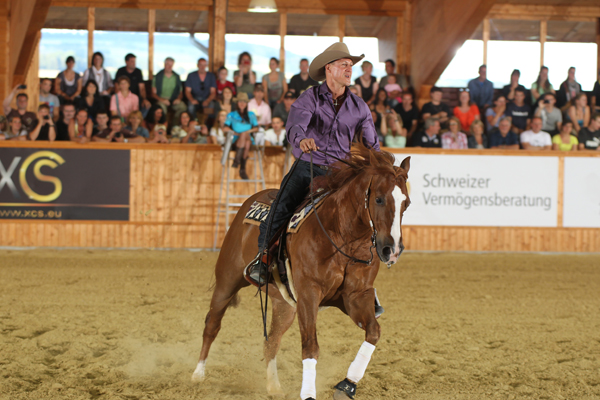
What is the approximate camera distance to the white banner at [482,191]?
11391mm

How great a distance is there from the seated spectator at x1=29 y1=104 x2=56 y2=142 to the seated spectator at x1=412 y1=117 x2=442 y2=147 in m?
6.72

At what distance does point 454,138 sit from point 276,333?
7957 millimetres

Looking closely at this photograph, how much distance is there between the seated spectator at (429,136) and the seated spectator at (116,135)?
203 inches

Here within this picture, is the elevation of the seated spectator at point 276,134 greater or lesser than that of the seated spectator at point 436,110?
lesser

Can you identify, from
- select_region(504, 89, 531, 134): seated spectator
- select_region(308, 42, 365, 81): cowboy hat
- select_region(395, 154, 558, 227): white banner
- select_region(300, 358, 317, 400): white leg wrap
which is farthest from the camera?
select_region(504, 89, 531, 134): seated spectator

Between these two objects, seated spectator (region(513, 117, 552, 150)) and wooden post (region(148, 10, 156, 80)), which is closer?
seated spectator (region(513, 117, 552, 150))

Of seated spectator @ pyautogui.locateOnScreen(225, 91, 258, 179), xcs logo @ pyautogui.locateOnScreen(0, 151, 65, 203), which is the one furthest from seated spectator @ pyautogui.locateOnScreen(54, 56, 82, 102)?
seated spectator @ pyautogui.locateOnScreen(225, 91, 258, 179)

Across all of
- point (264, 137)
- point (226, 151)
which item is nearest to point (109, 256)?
point (226, 151)

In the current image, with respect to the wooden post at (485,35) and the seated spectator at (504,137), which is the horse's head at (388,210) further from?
the wooden post at (485,35)

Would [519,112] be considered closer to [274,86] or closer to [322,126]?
[274,86]

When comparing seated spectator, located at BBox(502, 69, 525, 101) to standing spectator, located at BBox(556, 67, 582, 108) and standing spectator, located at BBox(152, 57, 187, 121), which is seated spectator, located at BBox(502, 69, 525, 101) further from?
standing spectator, located at BBox(152, 57, 187, 121)

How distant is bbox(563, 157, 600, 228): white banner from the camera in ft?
38.0

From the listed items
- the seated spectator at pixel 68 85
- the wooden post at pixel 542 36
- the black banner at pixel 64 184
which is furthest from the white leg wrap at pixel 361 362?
the wooden post at pixel 542 36

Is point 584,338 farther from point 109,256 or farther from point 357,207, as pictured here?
point 109,256
